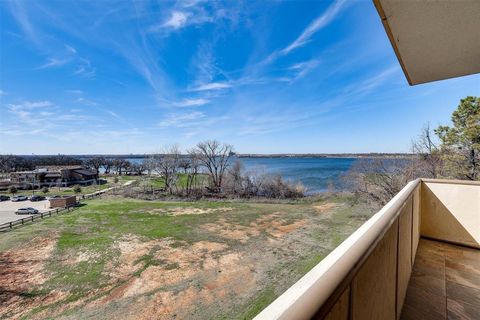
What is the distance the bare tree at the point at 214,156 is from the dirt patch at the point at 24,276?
55.8 feet

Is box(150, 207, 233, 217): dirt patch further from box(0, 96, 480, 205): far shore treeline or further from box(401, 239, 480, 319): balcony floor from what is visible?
box(401, 239, 480, 319): balcony floor

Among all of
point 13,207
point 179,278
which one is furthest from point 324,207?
point 13,207

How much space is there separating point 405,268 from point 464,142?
14.1m

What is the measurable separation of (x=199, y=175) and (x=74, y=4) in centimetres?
2490

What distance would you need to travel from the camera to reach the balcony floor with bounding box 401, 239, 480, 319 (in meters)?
1.90

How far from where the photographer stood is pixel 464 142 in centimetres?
1134

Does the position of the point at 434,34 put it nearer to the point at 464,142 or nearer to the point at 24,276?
the point at 464,142

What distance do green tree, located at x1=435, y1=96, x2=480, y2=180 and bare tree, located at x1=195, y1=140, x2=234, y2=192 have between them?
2084cm

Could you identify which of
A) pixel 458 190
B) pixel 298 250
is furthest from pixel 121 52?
pixel 458 190

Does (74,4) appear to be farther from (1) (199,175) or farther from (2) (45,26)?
(1) (199,175)

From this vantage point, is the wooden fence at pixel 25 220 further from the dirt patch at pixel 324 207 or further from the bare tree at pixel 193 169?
the dirt patch at pixel 324 207

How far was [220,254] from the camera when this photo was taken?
10.3 meters

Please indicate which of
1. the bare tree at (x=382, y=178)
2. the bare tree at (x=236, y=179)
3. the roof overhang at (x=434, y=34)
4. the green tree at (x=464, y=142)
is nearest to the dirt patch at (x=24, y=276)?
the roof overhang at (x=434, y=34)

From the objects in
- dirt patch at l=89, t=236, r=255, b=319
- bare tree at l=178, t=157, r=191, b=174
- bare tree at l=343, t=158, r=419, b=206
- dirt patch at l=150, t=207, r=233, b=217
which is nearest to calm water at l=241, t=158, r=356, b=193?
bare tree at l=343, t=158, r=419, b=206
